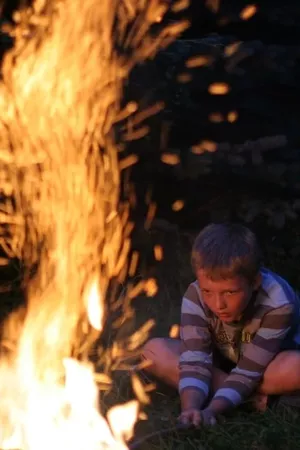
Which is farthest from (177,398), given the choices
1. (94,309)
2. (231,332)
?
(94,309)

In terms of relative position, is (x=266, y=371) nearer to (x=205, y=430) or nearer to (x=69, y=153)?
(x=205, y=430)

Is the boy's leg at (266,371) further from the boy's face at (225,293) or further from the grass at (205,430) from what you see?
the boy's face at (225,293)

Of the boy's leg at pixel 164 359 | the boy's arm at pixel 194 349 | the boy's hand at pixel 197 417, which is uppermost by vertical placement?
the boy's arm at pixel 194 349

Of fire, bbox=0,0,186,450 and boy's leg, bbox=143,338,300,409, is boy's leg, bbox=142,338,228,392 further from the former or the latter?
fire, bbox=0,0,186,450

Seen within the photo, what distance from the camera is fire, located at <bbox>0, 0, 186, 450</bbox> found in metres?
4.92

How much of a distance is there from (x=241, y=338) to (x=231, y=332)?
0.14 ft

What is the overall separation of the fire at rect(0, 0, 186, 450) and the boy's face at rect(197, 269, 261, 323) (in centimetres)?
103

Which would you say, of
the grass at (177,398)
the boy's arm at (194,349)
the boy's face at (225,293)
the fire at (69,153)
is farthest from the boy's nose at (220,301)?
the fire at (69,153)

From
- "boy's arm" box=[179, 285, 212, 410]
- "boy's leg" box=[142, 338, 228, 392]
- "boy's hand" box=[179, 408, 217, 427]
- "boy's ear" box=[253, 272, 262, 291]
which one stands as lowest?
"boy's leg" box=[142, 338, 228, 392]

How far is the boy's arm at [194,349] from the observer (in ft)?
12.6

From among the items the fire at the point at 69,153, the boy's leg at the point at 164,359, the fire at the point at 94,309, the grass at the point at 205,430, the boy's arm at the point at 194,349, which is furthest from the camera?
the fire at the point at 69,153

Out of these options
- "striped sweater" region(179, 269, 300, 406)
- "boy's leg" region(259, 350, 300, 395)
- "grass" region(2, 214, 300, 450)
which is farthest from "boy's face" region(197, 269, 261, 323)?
"grass" region(2, 214, 300, 450)

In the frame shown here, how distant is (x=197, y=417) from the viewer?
12.0 feet

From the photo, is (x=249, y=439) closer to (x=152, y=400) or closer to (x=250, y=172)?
(x=152, y=400)
